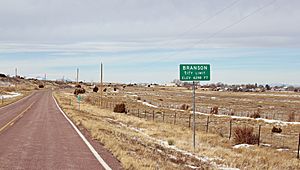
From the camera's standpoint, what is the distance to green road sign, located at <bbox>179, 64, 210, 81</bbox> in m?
16.2

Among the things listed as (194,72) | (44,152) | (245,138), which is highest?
(194,72)

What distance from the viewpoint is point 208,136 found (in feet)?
78.9

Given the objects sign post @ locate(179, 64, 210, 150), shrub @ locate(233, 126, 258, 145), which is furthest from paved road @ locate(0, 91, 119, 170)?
Answer: shrub @ locate(233, 126, 258, 145)

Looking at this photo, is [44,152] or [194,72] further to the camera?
[194,72]

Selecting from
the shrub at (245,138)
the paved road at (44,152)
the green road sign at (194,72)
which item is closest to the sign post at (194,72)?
the green road sign at (194,72)

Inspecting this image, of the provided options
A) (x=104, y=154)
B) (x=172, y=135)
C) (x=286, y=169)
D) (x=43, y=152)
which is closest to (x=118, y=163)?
(x=104, y=154)

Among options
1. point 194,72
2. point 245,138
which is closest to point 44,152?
point 194,72

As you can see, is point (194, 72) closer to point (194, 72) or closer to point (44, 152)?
point (194, 72)

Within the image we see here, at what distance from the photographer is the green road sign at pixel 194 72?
53.1 ft

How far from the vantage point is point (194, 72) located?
53.3 feet

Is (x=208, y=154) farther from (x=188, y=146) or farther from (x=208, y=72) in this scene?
(x=208, y=72)

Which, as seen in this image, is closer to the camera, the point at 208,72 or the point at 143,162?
the point at 143,162

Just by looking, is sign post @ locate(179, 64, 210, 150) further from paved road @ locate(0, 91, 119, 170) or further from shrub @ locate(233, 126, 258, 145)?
shrub @ locate(233, 126, 258, 145)

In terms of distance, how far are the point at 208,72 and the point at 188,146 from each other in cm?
421
